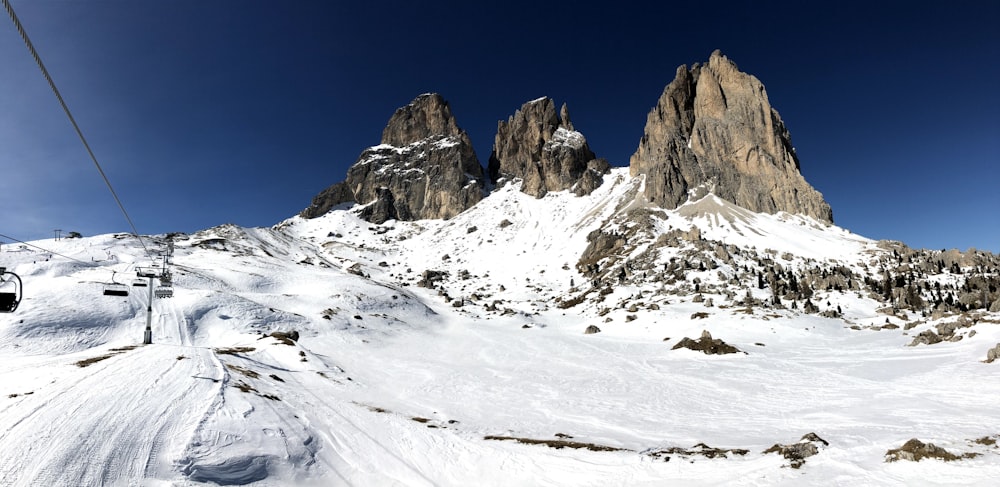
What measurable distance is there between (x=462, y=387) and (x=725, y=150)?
14587 cm

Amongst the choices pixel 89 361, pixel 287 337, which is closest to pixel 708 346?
pixel 287 337

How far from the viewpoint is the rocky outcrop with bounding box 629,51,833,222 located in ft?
421

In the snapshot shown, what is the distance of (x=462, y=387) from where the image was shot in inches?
951

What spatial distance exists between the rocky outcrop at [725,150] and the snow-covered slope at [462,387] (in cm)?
5881

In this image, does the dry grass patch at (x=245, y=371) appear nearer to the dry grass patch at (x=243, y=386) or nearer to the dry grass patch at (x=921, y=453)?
the dry grass patch at (x=243, y=386)

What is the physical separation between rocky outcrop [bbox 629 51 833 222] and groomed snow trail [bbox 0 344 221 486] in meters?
139

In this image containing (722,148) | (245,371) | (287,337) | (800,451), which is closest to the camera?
(800,451)

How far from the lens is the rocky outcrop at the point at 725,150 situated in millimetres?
128375

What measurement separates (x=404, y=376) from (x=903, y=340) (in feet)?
134

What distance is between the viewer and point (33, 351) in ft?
86.6

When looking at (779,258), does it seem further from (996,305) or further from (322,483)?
(322,483)

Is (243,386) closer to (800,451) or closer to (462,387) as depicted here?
(462,387)

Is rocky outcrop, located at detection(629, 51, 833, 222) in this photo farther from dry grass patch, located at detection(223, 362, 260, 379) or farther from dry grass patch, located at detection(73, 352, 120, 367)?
dry grass patch, located at detection(73, 352, 120, 367)

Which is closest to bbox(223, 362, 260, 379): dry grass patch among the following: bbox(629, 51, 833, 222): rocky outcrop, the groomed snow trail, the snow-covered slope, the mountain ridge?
the snow-covered slope
